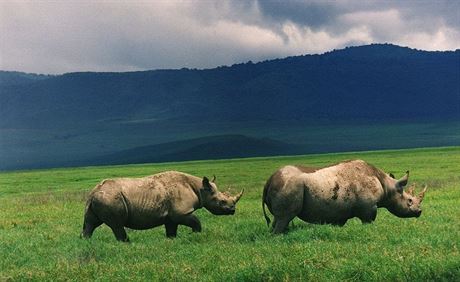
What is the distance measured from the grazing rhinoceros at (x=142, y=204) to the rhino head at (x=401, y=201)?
5.61 meters

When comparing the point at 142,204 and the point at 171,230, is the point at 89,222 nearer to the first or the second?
the point at 142,204

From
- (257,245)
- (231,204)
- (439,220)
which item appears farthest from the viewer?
(231,204)

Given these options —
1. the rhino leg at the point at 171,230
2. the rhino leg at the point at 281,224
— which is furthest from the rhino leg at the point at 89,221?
the rhino leg at the point at 281,224

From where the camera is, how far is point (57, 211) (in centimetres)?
2605

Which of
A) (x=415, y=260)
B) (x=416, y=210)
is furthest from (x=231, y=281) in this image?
(x=416, y=210)

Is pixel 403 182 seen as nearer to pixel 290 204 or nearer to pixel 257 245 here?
pixel 290 204

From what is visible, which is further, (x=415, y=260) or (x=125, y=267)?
(x=125, y=267)

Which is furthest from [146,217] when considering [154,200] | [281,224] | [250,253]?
[250,253]

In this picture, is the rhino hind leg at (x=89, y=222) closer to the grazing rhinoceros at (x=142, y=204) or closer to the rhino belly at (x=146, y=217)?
the grazing rhinoceros at (x=142, y=204)

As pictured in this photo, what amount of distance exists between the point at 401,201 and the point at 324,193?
10.5 feet

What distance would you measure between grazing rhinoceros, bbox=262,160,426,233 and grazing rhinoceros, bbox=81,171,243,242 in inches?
96.9

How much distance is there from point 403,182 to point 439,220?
152 centimetres

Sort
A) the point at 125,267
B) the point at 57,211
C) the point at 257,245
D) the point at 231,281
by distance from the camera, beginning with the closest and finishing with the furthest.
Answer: the point at 231,281
the point at 125,267
the point at 257,245
the point at 57,211

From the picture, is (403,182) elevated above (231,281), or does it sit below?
above
